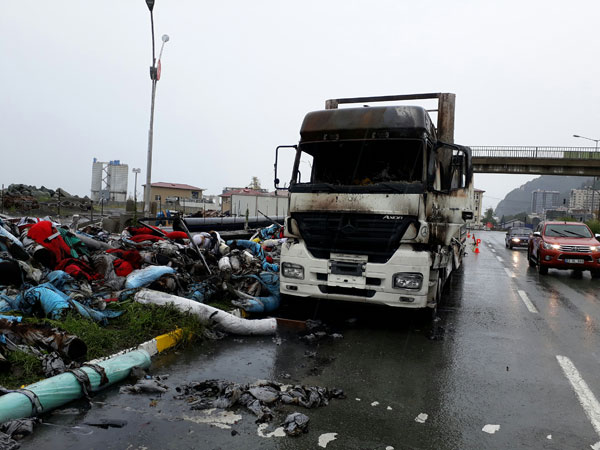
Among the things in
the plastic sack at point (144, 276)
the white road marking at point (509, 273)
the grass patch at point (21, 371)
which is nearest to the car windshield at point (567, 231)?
the white road marking at point (509, 273)

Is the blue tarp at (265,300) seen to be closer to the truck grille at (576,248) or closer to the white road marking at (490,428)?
the white road marking at (490,428)

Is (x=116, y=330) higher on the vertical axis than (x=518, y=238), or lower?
lower

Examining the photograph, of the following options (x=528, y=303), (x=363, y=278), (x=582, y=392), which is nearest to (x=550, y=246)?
(x=528, y=303)

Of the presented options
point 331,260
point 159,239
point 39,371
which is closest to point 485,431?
point 331,260

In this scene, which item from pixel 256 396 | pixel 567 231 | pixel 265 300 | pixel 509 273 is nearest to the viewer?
pixel 256 396

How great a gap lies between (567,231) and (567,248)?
1.48m

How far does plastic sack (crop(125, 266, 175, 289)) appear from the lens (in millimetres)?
6941

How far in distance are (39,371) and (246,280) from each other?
161 inches

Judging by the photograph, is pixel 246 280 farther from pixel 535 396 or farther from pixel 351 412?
pixel 535 396

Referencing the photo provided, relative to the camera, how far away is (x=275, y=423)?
368cm

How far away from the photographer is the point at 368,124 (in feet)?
23.0

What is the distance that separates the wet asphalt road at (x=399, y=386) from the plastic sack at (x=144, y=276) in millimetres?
1837

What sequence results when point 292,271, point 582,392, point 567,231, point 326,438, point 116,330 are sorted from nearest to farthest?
point 326,438
point 582,392
point 116,330
point 292,271
point 567,231

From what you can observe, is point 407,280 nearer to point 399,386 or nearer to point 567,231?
point 399,386
